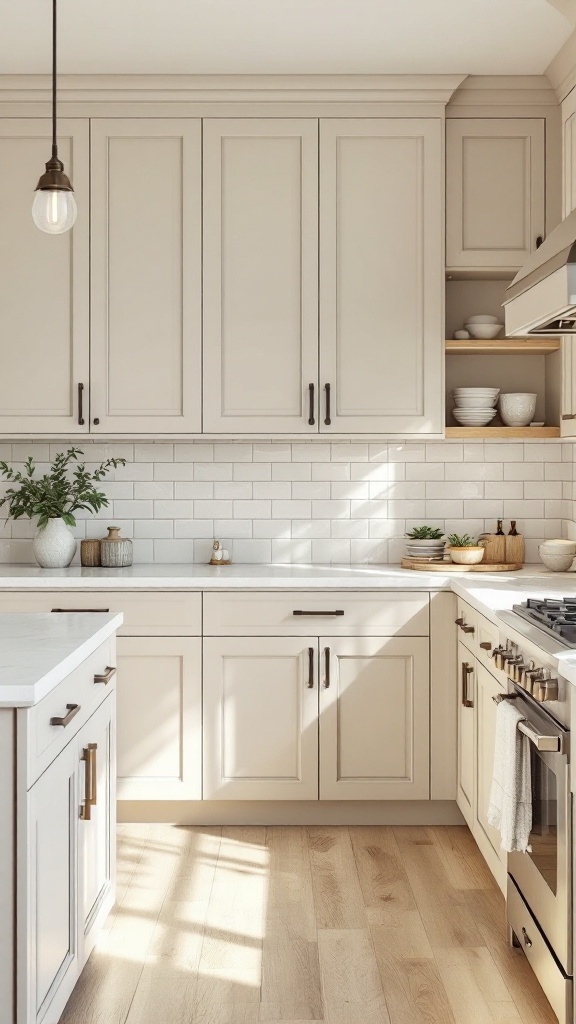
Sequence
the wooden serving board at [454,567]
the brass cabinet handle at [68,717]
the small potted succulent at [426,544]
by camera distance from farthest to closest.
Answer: the small potted succulent at [426,544]
the wooden serving board at [454,567]
the brass cabinet handle at [68,717]

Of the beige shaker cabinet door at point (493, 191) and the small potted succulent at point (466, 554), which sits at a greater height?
the beige shaker cabinet door at point (493, 191)

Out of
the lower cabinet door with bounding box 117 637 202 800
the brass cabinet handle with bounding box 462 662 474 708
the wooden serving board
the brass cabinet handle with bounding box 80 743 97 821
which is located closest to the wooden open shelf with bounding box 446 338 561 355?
the wooden serving board

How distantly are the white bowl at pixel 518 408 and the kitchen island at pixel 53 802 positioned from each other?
6.70ft

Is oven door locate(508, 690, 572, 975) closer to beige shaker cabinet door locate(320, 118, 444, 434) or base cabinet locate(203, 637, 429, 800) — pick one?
base cabinet locate(203, 637, 429, 800)

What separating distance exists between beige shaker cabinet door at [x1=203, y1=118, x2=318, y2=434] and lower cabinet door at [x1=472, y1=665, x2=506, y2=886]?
1333 mm

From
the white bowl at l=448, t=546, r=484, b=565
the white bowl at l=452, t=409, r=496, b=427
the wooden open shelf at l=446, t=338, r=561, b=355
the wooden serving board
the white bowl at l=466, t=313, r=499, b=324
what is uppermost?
the white bowl at l=466, t=313, r=499, b=324

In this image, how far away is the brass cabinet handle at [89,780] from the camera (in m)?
2.12

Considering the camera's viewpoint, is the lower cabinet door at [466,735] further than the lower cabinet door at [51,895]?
Yes

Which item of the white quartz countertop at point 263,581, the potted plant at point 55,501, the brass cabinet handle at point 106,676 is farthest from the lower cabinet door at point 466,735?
the potted plant at point 55,501

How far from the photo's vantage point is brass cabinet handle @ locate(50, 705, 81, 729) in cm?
185

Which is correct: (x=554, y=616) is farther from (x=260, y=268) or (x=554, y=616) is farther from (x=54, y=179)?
(x=260, y=268)

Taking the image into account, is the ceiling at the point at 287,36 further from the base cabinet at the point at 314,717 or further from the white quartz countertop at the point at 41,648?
the base cabinet at the point at 314,717

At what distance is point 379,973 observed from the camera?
2393 mm

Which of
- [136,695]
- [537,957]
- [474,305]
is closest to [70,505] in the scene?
[136,695]
